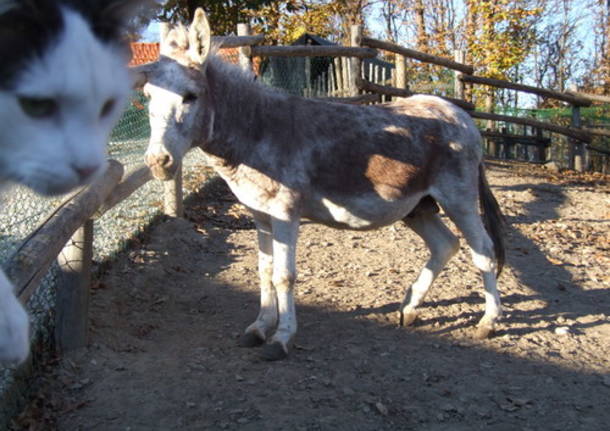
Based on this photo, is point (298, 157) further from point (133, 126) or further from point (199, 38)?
point (133, 126)

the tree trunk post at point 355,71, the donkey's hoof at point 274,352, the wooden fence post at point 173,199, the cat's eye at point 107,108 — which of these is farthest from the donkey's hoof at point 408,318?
the tree trunk post at point 355,71

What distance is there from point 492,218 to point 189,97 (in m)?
2.47

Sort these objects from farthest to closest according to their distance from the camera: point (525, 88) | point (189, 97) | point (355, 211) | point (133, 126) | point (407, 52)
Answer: point (525, 88)
point (407, 52)
point (133, 126)
point (355, 211)
point (189, 97)

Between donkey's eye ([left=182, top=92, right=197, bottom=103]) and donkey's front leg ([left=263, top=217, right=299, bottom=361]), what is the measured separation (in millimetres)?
869

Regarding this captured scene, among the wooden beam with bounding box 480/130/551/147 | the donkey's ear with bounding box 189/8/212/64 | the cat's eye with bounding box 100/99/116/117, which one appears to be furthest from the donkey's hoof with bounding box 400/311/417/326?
the wooden beam with bounding box 480/130/551/147

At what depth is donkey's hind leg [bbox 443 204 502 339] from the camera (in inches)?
169

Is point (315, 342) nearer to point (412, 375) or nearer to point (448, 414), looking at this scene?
point (412, 375)

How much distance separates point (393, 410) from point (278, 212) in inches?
52.8

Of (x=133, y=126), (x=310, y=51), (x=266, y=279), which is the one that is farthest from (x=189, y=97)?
(x=310, y=51)

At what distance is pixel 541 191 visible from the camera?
964 centimetres

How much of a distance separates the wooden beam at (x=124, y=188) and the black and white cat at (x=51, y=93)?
251 centimetres

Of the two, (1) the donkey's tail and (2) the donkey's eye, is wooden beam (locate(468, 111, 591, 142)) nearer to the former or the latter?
(1) the donkey's tail

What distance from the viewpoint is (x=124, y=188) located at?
438 cm

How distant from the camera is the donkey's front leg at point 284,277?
3799 millimetres
